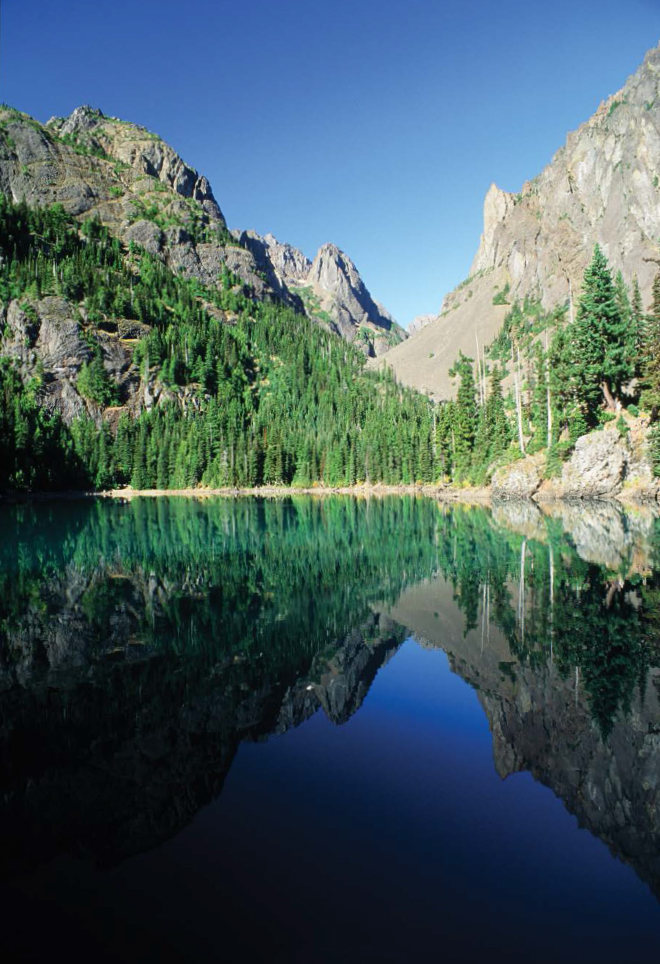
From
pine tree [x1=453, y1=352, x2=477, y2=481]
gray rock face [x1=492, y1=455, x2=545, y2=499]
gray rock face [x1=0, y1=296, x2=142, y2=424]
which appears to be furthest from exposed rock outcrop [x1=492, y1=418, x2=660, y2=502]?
gray rock face [x1=0, y1=296, x2=142, y2=424]

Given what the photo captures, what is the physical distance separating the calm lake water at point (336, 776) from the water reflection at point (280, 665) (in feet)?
0.21

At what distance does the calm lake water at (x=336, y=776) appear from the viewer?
568cm

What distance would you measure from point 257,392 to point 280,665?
473 feet

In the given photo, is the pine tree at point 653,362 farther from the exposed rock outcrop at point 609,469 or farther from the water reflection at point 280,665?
the water reflection at point 280,665

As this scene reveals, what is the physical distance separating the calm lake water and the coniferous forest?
4266cm

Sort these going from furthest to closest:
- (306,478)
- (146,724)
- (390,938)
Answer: (306,478) < (146,724) < (390,938)

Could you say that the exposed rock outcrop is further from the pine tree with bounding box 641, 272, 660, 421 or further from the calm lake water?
the calm lake water

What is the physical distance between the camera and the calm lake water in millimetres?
5680

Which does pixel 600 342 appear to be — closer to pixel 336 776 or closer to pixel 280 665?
pixel 280 665

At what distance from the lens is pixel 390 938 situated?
5.46 metres

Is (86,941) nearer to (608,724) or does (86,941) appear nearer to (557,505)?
(608,724)

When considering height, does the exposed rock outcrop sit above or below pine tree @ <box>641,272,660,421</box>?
below

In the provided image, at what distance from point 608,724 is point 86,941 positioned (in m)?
7.98

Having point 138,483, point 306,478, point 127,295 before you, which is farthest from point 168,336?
point 306,478
